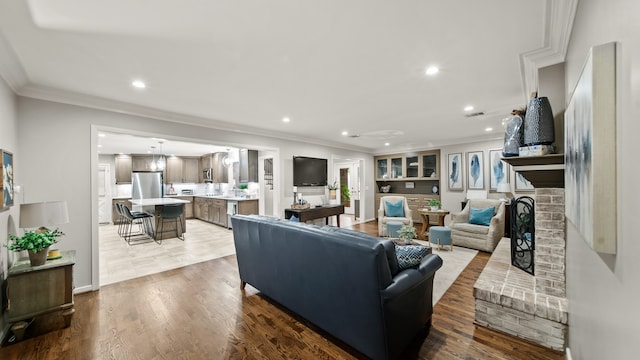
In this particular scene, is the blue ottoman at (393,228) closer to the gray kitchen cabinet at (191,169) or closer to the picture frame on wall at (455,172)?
the picture frame on wall at (455,172)

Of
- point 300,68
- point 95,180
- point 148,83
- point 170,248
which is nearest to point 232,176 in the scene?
point 170,248

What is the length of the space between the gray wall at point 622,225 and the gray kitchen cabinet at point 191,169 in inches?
400

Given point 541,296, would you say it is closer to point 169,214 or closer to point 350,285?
point 350,285

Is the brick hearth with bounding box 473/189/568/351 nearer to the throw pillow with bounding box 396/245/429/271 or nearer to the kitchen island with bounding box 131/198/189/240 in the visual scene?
the throw pillow with bounding box 396/245/429/271

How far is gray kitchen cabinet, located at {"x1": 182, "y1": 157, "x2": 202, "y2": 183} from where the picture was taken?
9312 mm

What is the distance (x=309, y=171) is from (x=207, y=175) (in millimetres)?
4848

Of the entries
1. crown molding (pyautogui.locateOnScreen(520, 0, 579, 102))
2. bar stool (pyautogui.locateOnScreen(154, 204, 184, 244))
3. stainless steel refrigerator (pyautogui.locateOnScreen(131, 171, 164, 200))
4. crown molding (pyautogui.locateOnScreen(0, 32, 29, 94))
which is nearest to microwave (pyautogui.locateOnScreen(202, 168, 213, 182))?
stainless steel refrigerator (pyautogui.locateOnScreen(131, 171, 164, 200))

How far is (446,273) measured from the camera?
357cm

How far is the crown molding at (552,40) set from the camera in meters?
1.59

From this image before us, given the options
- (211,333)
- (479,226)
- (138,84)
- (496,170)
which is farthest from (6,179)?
(496,170)

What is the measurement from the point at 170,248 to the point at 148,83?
3.53 m

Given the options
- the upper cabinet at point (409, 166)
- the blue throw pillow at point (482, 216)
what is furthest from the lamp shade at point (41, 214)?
the upper cabinet at point (409, 166)

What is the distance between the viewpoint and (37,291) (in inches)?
91.9

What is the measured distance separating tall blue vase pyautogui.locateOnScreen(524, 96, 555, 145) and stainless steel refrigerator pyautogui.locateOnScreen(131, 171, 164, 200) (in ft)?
30.8
